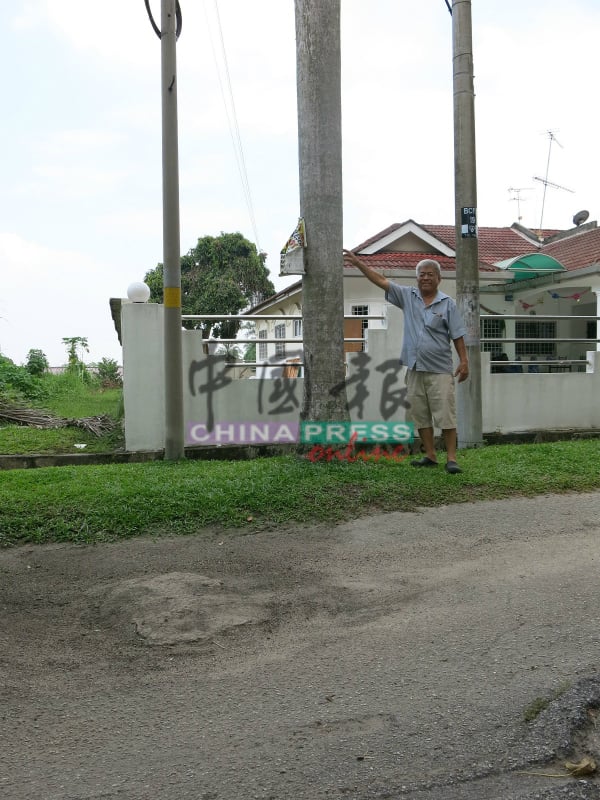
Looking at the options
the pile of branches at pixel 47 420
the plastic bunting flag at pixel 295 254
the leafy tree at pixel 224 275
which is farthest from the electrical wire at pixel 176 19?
the leafy tree at pixel 224 275

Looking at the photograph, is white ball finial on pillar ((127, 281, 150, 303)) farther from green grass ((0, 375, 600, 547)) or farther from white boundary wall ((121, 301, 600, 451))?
green grass ((0, 375, 600, 547))

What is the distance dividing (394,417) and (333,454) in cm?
225

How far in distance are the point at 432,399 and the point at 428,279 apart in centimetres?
108

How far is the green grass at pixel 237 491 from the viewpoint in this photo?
203 inches

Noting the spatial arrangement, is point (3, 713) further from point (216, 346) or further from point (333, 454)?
point (216, 346)

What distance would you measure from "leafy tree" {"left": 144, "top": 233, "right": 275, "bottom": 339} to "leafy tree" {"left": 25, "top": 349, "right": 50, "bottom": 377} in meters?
11.2

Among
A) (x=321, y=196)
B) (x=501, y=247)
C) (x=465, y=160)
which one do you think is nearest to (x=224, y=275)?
(x=501, y=247)

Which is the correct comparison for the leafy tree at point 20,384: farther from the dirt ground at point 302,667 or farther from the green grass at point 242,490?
the dirt ground at point 302,667

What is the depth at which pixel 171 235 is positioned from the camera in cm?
769

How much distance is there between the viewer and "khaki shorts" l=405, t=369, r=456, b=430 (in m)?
6.45

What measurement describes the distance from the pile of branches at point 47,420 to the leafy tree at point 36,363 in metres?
12.2

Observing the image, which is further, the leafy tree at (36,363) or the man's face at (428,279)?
the leafy tree at (36,363)

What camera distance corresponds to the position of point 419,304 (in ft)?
21.5

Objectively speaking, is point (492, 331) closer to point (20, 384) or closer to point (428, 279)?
point (428, 279)
